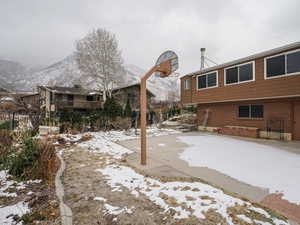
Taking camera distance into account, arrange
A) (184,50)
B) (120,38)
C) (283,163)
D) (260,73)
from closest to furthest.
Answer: (283,163)
(260,73)
(120,38)
(184,50)

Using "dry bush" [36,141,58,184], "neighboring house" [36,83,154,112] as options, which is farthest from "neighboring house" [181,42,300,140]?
"neighboring house" [36,83,154,112]

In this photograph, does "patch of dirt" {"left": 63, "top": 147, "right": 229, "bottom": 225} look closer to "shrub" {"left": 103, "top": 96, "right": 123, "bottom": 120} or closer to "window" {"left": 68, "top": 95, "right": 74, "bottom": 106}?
"shrub" {"left": 103, "top": 96, "right": 123, "bottom": 120}

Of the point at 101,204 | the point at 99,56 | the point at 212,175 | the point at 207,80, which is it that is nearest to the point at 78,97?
the point at 99,56

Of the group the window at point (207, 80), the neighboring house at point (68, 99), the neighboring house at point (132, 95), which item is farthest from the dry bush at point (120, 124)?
the neighboring house at point (132, 95)

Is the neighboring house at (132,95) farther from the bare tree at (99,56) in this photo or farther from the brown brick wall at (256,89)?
the brown brick wall at (256,89)

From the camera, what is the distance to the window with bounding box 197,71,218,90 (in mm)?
10113

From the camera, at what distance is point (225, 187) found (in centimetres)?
291

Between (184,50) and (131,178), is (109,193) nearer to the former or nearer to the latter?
(131,178)

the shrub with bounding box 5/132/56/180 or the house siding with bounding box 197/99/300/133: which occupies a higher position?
the house siding with bounding box 197/99/300/133

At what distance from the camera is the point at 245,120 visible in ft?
30.7

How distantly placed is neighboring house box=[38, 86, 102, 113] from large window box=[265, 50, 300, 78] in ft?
61.3

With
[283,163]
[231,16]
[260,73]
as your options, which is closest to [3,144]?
[283,163]

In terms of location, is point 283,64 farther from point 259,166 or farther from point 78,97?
point 78,97

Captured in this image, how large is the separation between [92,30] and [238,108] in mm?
16921
